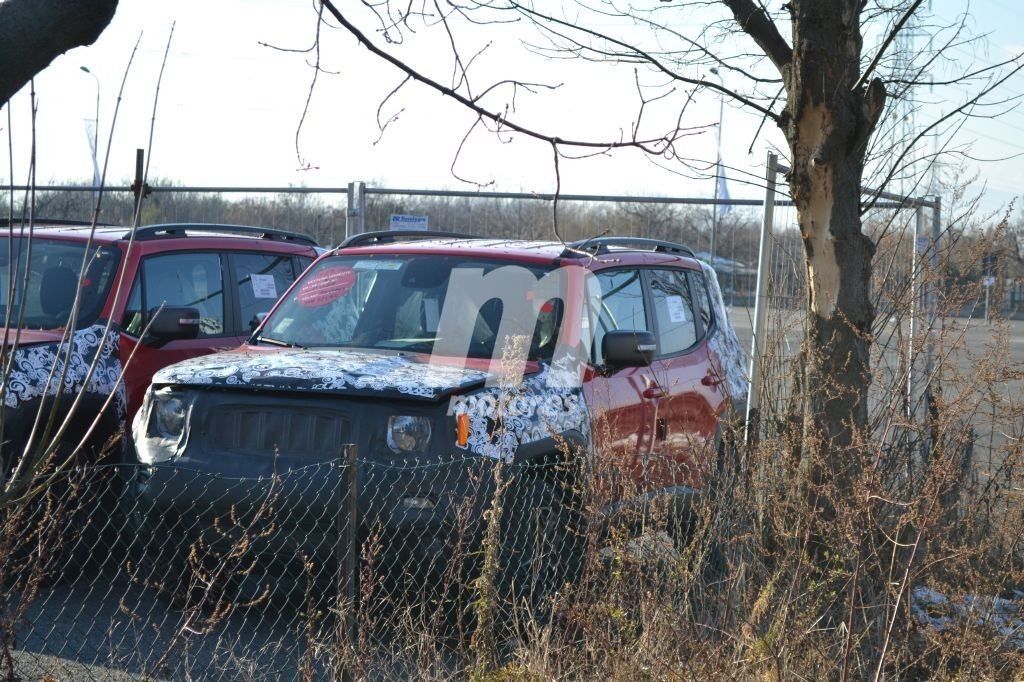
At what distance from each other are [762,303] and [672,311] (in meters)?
0.61

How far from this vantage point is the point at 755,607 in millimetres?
4570

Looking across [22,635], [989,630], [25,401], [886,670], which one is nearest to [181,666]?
[22,635]

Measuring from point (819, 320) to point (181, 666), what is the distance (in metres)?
3.33

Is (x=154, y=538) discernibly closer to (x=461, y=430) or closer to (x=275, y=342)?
(x=275, y=342)

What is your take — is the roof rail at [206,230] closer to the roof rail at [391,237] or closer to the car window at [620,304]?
the roof rail at [391,237]

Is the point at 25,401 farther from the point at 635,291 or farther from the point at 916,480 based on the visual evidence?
the point at 916,480

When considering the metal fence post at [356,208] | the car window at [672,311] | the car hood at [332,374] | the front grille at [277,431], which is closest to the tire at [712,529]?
the car hood at [332,374]

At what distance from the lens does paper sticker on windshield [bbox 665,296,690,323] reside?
7.26 metres

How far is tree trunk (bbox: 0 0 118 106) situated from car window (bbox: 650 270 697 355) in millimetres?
4235

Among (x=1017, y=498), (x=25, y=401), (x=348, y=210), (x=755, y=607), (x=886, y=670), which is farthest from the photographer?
(x=348, y=210)

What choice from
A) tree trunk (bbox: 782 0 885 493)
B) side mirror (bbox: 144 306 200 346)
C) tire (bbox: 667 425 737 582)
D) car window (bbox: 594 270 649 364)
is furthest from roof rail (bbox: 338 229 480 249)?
tire (bbox: 667 425 737 582)

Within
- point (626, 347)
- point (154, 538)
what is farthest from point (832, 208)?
point (154, 538)

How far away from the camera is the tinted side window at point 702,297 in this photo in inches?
300

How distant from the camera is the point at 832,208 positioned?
537 centimetres
